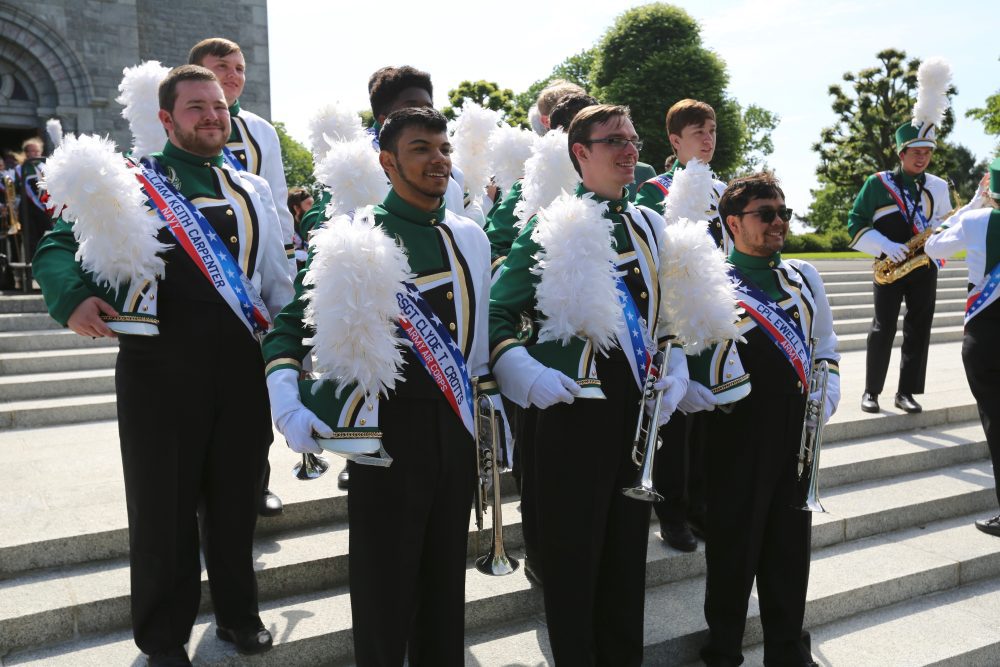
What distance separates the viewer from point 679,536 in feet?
15.1

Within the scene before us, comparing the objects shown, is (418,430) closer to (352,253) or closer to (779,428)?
(352,253)

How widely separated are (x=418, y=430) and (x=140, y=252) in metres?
1.13

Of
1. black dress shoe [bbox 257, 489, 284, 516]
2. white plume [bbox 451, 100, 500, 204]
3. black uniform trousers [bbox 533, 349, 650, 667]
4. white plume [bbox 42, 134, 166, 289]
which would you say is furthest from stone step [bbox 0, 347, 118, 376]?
black uniform trousers [bbox 533, 349, 650, 667]

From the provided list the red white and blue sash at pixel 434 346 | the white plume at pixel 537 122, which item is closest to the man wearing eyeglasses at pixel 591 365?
the red white and blue sash at pixel 434 346

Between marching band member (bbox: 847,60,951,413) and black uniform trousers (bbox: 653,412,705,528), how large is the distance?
2.98m

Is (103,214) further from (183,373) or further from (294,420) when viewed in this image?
(294,420)

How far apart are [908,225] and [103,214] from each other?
6.23 m

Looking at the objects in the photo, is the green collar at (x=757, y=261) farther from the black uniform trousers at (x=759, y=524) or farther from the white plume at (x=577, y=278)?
the white plume at (x=577, y=278)

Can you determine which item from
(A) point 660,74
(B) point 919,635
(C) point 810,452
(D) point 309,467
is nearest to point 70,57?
(D) point 309,467

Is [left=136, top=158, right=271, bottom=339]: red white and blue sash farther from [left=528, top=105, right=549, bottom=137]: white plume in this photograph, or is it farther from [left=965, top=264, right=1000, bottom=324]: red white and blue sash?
[left=965, top=264, right=1000, bottom=324]: red white and blue sash

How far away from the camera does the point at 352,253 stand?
2.38m

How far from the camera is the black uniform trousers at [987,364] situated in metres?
5.02

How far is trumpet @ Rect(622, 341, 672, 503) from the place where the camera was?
301 centimetres

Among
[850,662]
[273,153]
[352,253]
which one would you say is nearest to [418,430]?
[352,253]
